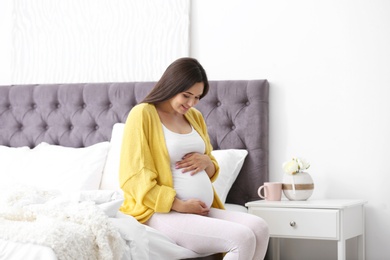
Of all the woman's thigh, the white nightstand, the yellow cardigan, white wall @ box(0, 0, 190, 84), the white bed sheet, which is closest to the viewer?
the white bed sheet

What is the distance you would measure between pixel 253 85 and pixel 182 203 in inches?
41.7

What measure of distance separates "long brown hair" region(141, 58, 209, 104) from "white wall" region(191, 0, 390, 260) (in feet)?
2.84

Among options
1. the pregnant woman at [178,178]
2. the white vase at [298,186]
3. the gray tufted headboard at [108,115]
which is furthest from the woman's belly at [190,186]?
the gray tufted headboard at [108,115]

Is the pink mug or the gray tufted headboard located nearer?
the pink mug

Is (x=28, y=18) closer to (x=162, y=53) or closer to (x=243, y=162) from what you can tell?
(x=162, y=53)

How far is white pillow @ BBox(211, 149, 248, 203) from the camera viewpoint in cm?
336

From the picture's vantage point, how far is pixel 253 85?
353cm

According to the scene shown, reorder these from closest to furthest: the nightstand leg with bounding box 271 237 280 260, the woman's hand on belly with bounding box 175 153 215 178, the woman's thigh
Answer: the woman's thigh
the woman's hand on belly with bounding box 175 153 215 178
the nightstand leg with bounding box 271 237 280 260

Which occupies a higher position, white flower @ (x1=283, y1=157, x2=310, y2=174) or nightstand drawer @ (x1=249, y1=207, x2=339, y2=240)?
white flower @ (x1=283, y1=157, x2=310, y2=174)

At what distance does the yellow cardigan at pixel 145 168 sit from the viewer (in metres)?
2.66

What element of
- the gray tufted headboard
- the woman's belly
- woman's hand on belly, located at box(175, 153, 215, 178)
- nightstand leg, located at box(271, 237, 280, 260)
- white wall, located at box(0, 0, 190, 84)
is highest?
white wall, located at box(0, 0, 190, 84)

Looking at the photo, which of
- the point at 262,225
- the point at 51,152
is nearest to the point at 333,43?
the point at 262,225

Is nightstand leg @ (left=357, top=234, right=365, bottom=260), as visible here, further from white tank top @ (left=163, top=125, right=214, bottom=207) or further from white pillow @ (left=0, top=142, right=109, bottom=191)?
white pillow @ (left=0, top=142, right=109, bottom=191)

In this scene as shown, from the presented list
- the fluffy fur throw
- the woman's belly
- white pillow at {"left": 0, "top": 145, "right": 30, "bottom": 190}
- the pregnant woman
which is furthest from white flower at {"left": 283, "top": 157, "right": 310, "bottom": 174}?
white pillow at {"left": 0, "top": 145, "right": 30, "bottom": 190}
